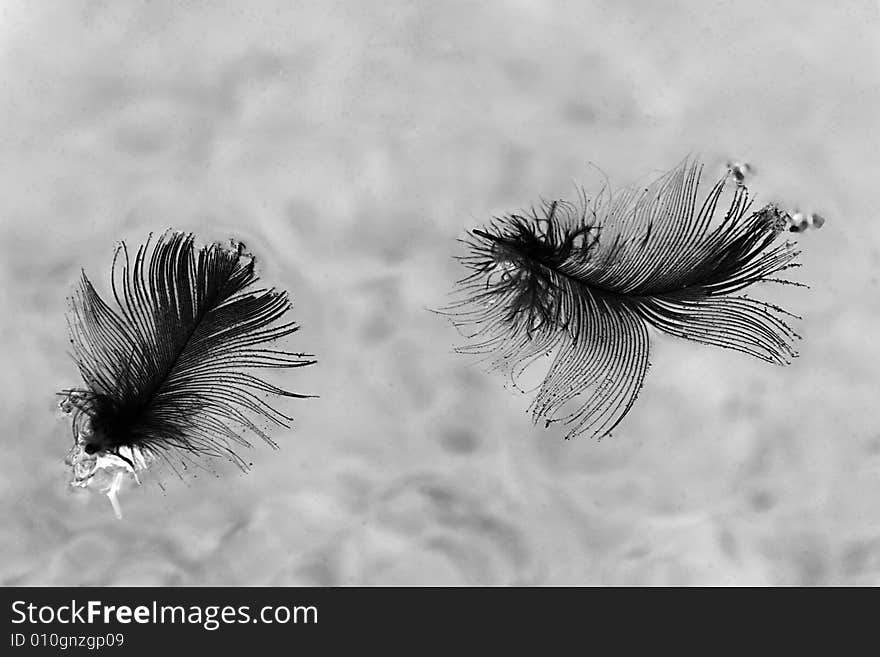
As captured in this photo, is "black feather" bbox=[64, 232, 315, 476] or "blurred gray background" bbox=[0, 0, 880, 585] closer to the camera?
"black feather" bbox=[64, 232, 315, 476]

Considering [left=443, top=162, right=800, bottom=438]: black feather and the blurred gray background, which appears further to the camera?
the blurred gray background

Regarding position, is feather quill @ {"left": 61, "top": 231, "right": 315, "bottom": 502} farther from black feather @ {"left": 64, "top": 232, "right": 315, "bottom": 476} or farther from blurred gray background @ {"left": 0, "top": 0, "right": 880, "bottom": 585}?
blurred gray background @ {"left": 0, "top": 0, "right": 880, "bottom": 585}

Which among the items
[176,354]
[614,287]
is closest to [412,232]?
[614,287]

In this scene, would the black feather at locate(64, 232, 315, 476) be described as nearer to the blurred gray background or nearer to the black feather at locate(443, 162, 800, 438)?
the blurred gray background

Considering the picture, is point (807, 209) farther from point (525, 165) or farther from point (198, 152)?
point (198, 152)

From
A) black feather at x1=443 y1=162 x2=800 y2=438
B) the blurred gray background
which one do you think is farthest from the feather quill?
black feather at x1=443 y1=162 x2=800 y2=438

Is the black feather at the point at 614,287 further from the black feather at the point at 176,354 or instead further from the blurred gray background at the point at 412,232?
the black feather at the point at 176,354
